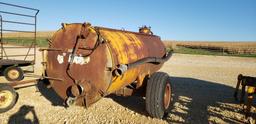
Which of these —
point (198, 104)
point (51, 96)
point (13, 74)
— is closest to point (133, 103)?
point (198, 104)

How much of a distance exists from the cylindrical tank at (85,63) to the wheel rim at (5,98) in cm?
124

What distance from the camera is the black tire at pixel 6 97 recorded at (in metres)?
5.75

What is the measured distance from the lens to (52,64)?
17.3ft

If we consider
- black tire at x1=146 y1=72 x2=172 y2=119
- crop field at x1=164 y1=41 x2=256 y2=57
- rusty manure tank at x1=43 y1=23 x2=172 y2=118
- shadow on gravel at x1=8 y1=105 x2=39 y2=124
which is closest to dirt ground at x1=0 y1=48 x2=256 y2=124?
shadow on gravel at x1=8 y1=105 x2=39 y2=124

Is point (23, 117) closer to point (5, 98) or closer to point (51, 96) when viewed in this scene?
point (5, 98)

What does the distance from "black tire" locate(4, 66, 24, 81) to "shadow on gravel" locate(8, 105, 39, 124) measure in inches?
55.4

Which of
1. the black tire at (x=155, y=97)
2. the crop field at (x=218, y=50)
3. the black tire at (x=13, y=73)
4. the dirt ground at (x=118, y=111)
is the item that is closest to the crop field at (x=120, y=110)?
the dirt ground at (x=118, y=111)

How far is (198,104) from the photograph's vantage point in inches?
292

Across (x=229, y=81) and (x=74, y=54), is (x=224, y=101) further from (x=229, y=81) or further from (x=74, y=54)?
(x=74, y=54)

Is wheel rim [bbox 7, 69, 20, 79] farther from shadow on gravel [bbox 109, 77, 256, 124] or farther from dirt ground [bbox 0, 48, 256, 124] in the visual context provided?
shadow on gravel [bbox 109, 77, 256, 124]

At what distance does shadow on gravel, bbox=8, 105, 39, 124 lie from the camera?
5.58m

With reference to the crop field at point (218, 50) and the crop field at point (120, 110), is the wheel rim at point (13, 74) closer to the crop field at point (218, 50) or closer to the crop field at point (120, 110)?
the crop field at point (120, 110)

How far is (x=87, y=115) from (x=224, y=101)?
420 cm

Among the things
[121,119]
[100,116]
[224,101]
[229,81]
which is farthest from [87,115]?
[229,81]
